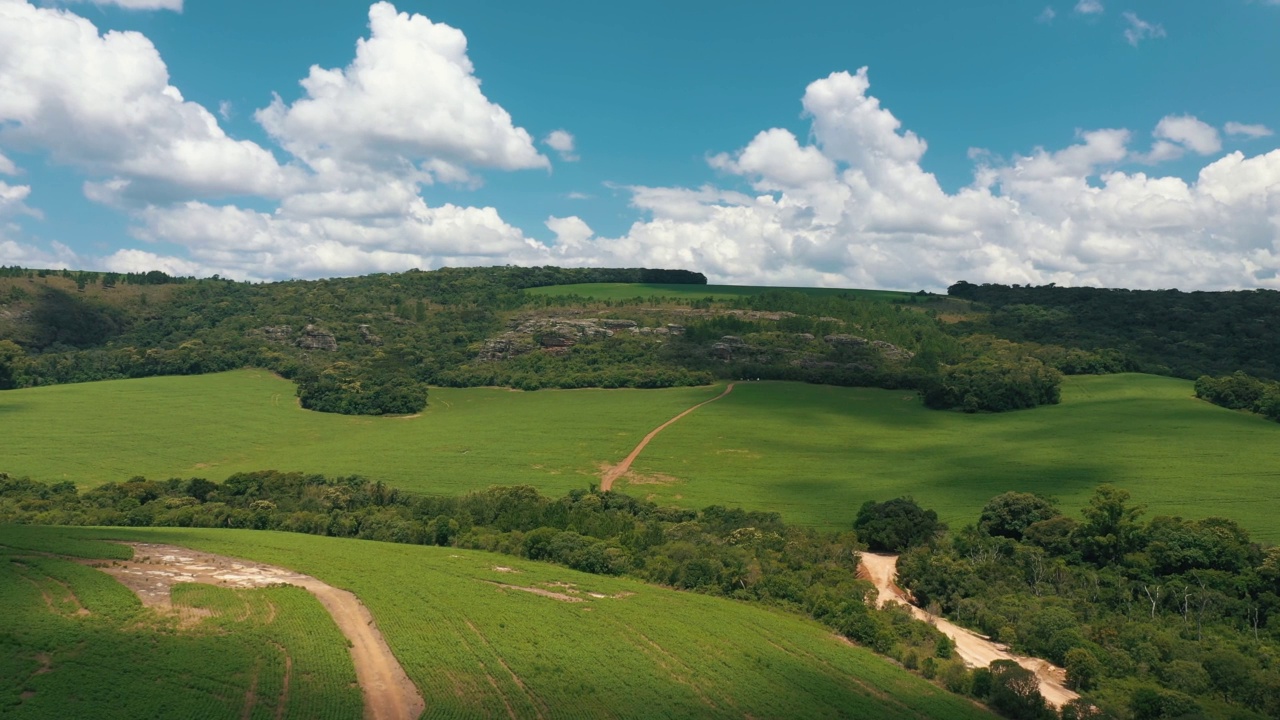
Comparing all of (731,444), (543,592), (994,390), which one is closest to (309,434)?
(731,444)

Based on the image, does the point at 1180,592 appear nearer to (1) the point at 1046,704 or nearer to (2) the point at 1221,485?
(1) the point at 1046,704

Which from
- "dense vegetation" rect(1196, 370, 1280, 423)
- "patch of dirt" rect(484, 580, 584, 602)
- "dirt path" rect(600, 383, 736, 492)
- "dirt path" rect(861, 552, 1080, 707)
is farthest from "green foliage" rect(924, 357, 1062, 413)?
"patch of dirt" rect(484, 580, 584, 602)

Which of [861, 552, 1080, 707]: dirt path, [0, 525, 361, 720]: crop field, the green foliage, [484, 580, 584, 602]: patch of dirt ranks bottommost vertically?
[861, 552, 1080, 707]: dirt path

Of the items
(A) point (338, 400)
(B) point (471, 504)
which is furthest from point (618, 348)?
(B) point (471, 504)

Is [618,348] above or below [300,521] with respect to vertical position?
above

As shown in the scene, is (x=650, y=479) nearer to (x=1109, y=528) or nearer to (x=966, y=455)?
(x=966, y=455)

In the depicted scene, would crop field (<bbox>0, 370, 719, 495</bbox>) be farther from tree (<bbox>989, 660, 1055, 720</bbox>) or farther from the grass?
tree (<bbox>989, 660, 1055, 720</bbox>)
